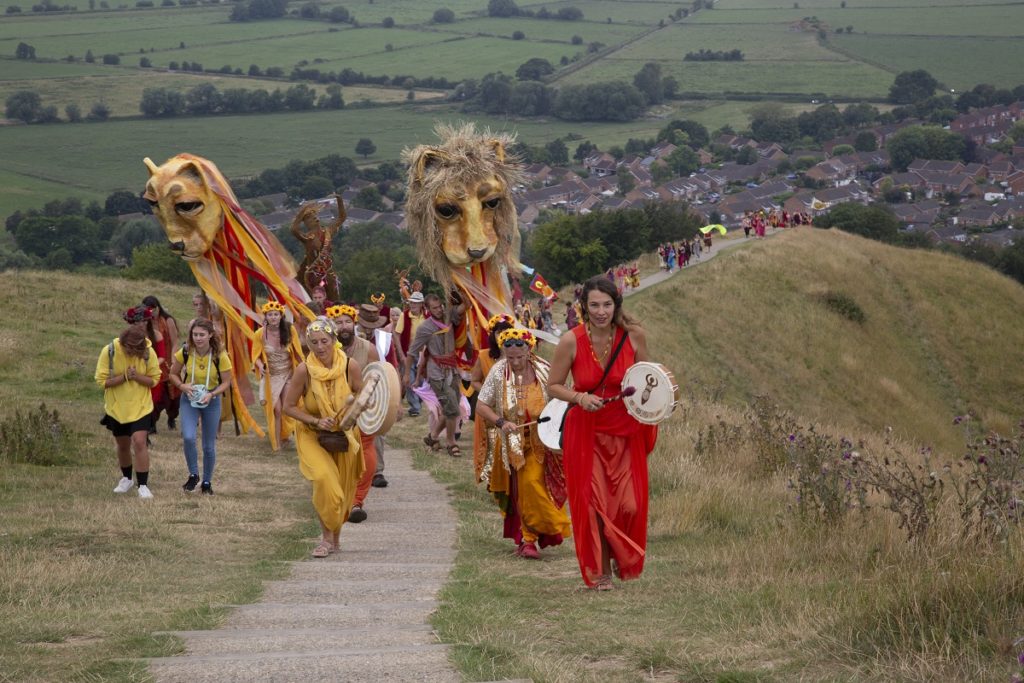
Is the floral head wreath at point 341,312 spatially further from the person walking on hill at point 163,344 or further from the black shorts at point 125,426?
the person walking on hill at point 163,344

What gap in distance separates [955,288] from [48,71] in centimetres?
10595

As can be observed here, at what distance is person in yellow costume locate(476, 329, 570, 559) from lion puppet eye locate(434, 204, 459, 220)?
6031 mm

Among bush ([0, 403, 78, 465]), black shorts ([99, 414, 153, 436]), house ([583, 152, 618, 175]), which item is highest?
black shorts ([99, 414, 153, 436])

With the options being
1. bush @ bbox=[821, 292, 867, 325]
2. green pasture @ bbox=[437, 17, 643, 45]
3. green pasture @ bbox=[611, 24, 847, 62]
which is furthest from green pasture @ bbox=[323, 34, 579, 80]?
bush @ bbox=[821, 292, 867, 325]

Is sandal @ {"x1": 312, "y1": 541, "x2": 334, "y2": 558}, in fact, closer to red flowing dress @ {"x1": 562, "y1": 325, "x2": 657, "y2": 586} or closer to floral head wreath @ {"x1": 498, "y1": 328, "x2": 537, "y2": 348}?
floral head wreath @ {"x1": 498, "y1": 328, "x2": 537, "y2": 348}

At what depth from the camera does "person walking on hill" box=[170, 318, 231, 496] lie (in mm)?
13492

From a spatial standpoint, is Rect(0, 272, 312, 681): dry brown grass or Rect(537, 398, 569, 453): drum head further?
Rect(537, 398, 569, 453): drum head

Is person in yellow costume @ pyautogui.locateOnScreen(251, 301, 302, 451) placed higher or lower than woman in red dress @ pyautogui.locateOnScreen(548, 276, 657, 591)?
lower

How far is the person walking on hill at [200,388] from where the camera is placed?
13.5 meters

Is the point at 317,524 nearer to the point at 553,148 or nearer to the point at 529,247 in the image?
the point at 529,247

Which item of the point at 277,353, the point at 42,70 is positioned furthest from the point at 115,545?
the point at 42,70

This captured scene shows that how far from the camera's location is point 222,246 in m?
18.6

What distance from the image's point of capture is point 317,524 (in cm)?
1256

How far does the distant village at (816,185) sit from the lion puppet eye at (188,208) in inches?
3235
